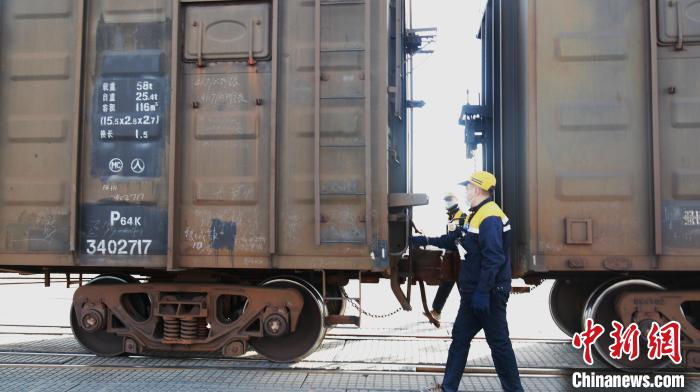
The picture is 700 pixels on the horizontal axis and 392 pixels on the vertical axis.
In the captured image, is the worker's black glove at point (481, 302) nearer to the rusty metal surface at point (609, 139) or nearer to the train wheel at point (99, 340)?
the rusty metal surface at point (609, 139)

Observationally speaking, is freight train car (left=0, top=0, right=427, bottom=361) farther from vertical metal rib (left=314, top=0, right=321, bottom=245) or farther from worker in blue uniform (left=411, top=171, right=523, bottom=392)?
worker in blue uniform (left=411, top=171, right=523, bottom=392)

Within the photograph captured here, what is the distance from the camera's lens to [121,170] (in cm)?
473

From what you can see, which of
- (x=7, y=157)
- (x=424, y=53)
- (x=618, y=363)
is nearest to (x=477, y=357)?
(x=618, y=363)

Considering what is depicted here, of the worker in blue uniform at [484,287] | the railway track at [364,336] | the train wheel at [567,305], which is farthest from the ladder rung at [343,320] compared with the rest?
the train wheel at [567,305]

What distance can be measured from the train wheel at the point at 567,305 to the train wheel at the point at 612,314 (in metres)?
0.91

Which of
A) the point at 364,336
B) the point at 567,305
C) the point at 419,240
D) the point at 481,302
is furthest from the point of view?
the point at 364,336

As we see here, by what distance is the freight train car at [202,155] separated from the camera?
4.52 metres

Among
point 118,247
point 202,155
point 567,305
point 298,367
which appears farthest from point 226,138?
point 567,305

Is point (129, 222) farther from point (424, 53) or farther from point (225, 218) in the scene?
point (424, 53)

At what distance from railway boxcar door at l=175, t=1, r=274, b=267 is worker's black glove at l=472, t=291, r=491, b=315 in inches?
73.2

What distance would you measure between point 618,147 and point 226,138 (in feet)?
11.5

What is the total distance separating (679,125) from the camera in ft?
14.1

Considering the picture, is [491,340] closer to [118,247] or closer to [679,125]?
[679,125]

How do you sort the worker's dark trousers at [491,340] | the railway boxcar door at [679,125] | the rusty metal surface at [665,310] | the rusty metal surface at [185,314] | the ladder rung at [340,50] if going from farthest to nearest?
the rusty metal surface at [185,314] → the ladder rung at [340,50] → the rusty metal surface at [665,310] → the railway boxcar door at [679,125] → the worker's dark trousers at [491,340]
